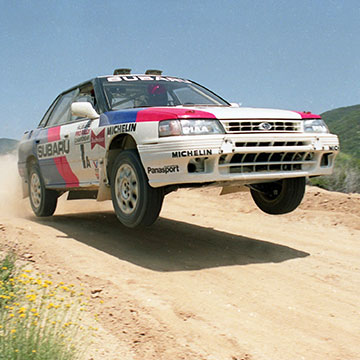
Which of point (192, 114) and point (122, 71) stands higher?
point (122, 71)

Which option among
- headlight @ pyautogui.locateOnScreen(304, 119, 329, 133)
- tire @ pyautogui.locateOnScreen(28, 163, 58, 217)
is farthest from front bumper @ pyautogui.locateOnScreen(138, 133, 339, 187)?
tire @ pyautogui.locateOnScreen(28, 163, 58, 217)

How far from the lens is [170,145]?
485 cm

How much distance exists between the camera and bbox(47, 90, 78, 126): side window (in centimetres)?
730

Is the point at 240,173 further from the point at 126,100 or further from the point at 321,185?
the point at 321,185

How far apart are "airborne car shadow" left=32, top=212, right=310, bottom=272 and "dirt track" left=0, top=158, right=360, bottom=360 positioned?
1cm

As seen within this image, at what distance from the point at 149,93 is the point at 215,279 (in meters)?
2.55

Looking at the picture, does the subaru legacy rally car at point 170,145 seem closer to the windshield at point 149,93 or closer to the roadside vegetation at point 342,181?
the windshield at point 149,93

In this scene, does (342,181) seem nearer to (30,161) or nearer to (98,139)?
(30,161)

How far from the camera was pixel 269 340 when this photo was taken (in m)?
3.66

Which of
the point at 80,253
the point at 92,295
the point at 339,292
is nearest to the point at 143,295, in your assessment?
the point at 92,295

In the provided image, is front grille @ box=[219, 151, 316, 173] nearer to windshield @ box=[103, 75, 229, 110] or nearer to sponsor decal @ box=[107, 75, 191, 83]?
windshield @ box=[103, 75, 229, 110]

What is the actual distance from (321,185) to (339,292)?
25.2 ft

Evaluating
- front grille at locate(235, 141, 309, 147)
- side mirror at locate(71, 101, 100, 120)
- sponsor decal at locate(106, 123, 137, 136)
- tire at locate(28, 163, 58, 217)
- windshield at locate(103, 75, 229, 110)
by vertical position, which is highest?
windshield at locate(103, 75, 229, 110)

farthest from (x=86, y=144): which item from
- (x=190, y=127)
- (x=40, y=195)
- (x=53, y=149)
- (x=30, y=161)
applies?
(x=30, y=161)
